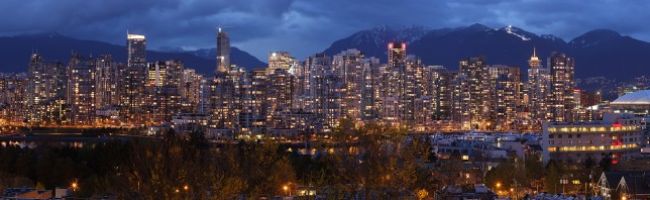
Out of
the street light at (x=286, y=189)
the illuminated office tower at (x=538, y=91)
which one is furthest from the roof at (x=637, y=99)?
the street light at (x=286, y=189)

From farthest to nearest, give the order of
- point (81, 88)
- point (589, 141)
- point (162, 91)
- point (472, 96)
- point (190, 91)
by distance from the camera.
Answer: point (190, 91)
point (81, 88)
point (162, 91)
point (472, 96)
point (589, 141)

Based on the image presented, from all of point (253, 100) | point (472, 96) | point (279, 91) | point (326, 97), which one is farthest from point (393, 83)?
point (253, 100)

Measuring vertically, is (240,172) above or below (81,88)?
below

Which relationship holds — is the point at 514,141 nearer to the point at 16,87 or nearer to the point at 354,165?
the point at 354,165

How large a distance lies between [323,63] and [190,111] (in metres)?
13.8

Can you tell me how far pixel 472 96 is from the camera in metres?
77.6

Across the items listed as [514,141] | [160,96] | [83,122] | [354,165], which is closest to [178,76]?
[160,96]

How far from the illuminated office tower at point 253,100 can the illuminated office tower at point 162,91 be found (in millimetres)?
6384

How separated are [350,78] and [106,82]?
21510 millimetres

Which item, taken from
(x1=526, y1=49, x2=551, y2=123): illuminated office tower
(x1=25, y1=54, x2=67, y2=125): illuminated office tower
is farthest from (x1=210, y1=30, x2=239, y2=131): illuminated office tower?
(x1=526, y1=49, x2=551, y2=123): illuminated office tower

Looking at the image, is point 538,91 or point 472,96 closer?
point 472,96

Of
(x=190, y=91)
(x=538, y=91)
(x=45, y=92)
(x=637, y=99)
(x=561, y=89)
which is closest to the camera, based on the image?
(x=637, y=99)

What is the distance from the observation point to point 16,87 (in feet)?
280

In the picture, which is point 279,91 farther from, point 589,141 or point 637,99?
point 589,141
